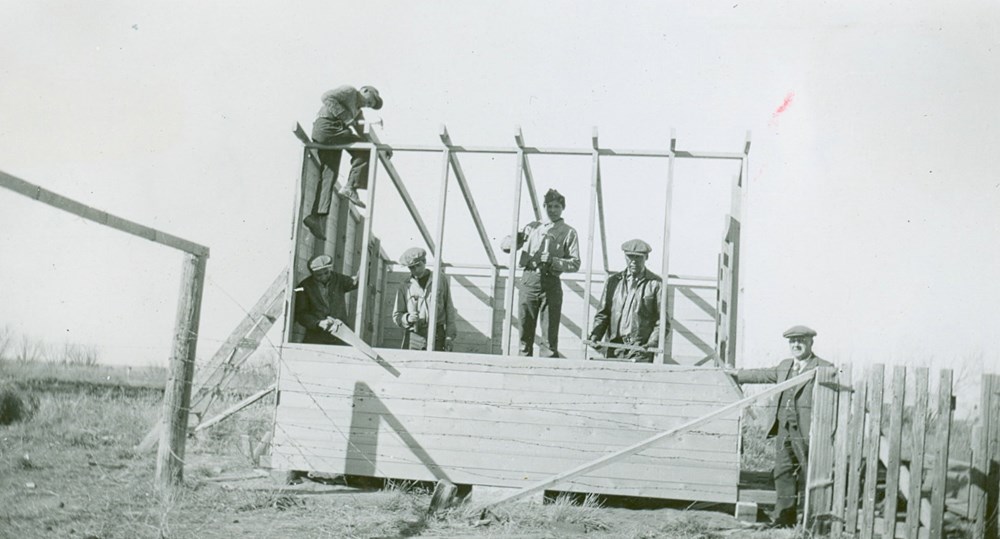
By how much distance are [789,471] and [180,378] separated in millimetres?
6077

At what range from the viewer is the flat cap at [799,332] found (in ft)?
26.7

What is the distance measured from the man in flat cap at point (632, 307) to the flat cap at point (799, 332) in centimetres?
162

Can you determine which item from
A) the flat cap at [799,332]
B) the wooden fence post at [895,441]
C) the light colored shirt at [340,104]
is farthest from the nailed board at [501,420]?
the light colored shirt at [340,104]

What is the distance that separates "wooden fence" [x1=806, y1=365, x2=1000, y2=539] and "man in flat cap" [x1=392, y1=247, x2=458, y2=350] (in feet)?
15.0

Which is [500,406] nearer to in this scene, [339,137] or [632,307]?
[632,307]

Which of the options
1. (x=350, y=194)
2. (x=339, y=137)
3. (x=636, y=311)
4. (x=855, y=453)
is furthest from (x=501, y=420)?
(x=339, y=137)

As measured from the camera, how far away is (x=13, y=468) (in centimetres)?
912

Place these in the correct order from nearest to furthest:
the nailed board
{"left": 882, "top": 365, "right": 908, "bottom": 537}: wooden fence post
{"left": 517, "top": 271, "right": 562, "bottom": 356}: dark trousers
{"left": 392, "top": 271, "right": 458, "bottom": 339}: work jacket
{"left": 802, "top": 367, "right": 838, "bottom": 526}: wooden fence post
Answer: {"left": 882, "top": 365, "right": 908, "bottom": 537}: wooden fence post < {"left": 802, "top": 367, "right": 838, "bottom": 526}: wooden fence post < the nailed board < {"left": 517, "top": 271, "right": 562, "bottom": 356}: dark trousers < {"left": 392, "top": 271, "right": 458, "bottom": 339}: work jacket

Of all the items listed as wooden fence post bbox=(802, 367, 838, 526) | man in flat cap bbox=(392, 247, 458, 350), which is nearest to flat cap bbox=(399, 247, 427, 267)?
man in flat cap bbox=(392, 247, 458, 350)

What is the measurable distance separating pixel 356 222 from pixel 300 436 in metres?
4.31

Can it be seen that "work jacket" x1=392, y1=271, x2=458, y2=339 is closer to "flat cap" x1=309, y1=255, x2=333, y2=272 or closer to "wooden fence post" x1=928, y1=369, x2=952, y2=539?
"flat cap" x1=309, y1=255, x2=333, y2=272

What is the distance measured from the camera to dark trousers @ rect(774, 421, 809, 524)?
7.89 m

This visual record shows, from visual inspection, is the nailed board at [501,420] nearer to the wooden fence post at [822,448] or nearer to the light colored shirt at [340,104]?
the wooden fence post at [822,448]

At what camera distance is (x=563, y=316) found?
41.1 feet
